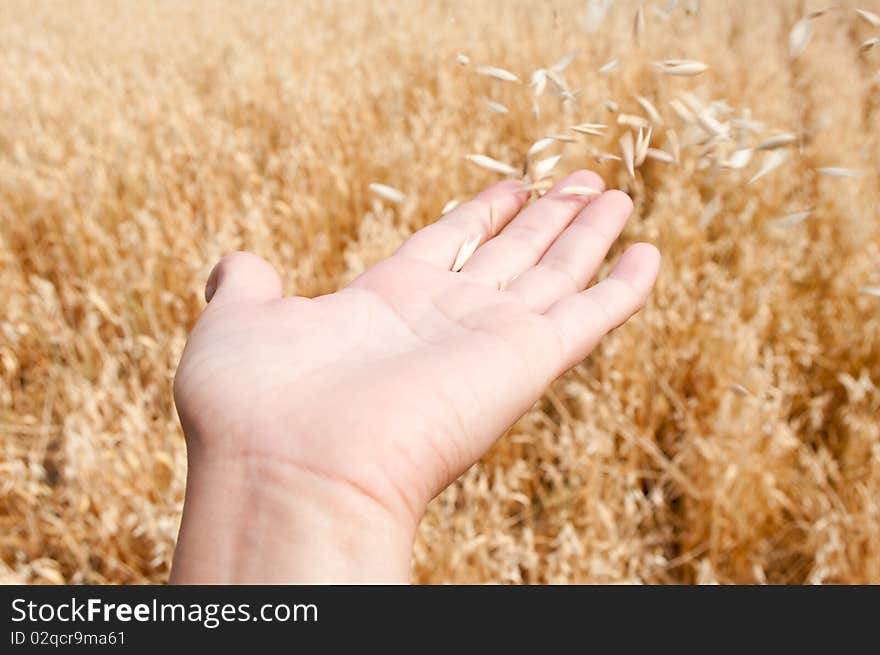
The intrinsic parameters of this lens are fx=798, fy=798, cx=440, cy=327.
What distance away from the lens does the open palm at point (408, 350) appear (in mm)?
1058

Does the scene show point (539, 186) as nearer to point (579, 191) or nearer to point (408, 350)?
point (579, 191)

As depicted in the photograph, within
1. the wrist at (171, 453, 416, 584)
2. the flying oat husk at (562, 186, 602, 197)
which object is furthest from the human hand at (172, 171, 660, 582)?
the flying oat husk at (562, 186, 602, 197)

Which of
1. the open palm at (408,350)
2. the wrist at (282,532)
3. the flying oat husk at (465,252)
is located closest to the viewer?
the wrist at (282,532)

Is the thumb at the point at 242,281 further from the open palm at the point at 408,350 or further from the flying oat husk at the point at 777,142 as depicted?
the flying oat husk at the point at 777,142

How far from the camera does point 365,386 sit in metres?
1.12

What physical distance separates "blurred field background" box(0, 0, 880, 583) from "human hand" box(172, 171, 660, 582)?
43cm

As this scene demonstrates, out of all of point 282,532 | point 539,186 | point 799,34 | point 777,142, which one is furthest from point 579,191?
point 282,532

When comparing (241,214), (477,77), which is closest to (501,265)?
(241,214)

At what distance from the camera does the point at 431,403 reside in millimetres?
1105

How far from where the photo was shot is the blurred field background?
169cm

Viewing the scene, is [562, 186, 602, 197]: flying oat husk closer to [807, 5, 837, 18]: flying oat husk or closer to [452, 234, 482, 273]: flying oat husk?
[452, 234, 482, 273]: flying oat husk

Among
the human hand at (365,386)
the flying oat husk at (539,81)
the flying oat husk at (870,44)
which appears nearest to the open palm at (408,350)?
the human hand at (365,386)

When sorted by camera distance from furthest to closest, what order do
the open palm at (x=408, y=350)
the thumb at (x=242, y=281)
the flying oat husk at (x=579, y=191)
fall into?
the flying oat husk at (x=579, y=191) → the thumb at (x=242, y=281) → the open palm at (x=408, y=350)

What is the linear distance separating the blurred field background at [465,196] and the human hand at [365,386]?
17.0 inches
